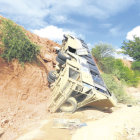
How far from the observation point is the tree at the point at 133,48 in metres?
31.9

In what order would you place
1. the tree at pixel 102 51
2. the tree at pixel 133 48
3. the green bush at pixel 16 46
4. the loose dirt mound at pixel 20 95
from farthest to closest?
1. the tree at pixel 133 48
2. the tree at pixel 102 51
3. the green bush at pixel 16 46
4. the loose dirt mound at pixel 20 95

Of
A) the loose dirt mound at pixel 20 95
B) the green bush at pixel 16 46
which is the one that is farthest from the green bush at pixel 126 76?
the green bush at pixel 16 46

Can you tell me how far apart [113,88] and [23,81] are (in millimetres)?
9754

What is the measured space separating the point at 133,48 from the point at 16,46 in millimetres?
32409

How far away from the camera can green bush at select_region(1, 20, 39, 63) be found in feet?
27.2

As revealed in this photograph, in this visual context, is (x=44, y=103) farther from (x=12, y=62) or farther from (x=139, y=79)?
(x=139, y=79)

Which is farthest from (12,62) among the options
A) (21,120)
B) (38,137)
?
(38,137)

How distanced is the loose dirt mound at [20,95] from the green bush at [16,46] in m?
0.45

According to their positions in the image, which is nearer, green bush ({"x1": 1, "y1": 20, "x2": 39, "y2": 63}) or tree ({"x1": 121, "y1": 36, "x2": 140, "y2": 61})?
green bush ({"x1": 1, "y1": 20, "x2": 39, "y2": 63})

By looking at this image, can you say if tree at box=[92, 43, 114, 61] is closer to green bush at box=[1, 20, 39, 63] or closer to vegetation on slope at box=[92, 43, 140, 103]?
vegetation on slope at box=[92, 43, 140, 103]

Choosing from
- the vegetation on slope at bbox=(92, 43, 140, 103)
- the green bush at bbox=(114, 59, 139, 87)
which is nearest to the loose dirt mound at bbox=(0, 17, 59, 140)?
the vegetation on slope at bbox=(92, 43, 140, 103)

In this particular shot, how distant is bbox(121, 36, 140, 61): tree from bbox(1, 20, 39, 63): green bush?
3006 cm

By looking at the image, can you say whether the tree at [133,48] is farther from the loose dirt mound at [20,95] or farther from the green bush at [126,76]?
the loose dirt mound at [20,95]

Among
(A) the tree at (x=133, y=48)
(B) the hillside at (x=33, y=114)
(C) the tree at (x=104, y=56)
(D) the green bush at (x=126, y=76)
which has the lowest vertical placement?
(B) the hillside at (x=33, y=114)
